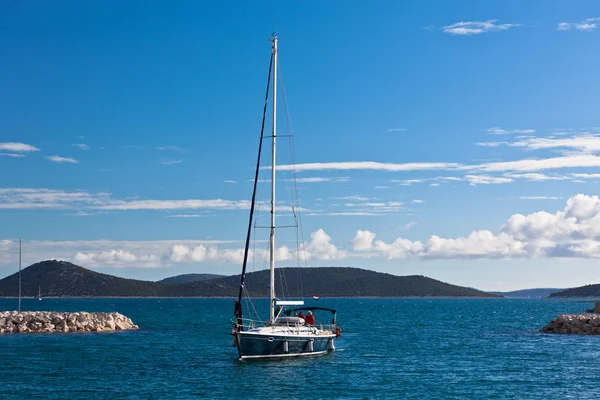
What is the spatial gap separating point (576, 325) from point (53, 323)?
52.5 meters

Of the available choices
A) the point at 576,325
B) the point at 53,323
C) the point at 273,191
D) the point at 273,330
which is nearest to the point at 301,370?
the point at 273,330

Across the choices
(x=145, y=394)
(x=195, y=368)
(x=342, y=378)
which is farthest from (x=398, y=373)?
(x=145, y=394)

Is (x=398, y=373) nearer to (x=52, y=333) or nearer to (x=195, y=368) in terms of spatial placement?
(x=195, y=368)

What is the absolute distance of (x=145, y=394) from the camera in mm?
37406

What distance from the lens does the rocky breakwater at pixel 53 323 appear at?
76562mm

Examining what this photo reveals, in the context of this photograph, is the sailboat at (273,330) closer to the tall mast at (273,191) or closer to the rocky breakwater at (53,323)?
the tall mast at (273,191)

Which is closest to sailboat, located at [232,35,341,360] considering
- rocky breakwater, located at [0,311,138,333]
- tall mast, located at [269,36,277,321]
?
tall mast, located at [269,36,277,321]

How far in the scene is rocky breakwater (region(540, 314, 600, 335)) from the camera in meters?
78.6

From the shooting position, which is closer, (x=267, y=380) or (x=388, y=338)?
(x=267, y=380)

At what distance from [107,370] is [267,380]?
35.4ft

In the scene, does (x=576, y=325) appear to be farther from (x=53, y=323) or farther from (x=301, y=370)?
(x=53, y=323)

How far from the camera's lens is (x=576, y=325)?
265ft

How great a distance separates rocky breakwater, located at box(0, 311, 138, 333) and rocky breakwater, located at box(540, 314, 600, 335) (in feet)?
149

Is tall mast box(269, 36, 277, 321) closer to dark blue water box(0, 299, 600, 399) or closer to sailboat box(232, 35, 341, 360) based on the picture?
sailboat box(232, 35, 341, 360)
